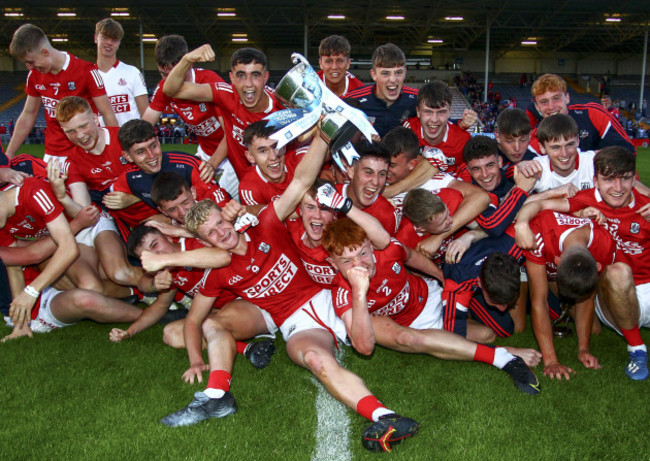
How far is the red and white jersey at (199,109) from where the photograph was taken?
242 inches

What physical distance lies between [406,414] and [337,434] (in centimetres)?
47

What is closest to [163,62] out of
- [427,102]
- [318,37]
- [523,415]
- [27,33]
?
[27,33]

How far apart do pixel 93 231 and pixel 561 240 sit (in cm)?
441

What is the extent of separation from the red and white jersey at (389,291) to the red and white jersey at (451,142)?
175 centimetres

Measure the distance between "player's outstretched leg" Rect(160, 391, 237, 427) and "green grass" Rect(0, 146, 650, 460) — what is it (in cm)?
6

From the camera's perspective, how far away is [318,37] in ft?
116

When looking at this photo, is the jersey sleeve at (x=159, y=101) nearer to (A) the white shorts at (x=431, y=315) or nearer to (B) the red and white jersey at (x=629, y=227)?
(A) the white shorts at (x=431, y=315)

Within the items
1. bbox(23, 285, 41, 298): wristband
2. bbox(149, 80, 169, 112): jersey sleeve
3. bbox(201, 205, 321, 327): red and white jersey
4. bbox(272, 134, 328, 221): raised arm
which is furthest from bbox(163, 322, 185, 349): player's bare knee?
bbox(149, 80, 169, 112): jersey sleeve

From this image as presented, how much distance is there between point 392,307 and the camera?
4.28m

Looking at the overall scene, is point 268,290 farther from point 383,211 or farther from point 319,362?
point 383,211

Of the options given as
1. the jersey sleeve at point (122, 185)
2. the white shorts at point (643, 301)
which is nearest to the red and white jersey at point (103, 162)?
the jersey sleeve at point (122, 185)

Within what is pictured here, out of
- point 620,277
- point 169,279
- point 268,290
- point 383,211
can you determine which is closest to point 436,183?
point 383,211

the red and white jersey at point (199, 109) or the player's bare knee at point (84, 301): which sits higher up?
the red and white jersey at point (199, 109)

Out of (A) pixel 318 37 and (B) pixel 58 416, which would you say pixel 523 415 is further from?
(A) pixel 318 37
